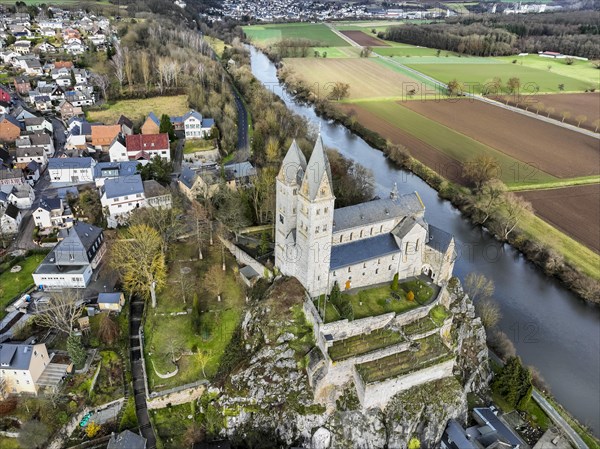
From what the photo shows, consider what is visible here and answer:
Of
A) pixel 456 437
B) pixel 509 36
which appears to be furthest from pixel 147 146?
pixel 509 36

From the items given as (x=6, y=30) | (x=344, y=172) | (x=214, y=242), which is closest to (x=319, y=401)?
(x=214, y=242)

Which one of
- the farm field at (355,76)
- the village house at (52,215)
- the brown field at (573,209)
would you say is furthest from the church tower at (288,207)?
the farm field at (355,76)

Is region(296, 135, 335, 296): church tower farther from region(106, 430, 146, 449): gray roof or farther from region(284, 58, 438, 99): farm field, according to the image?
region(284, 58, 438, 99): farm field

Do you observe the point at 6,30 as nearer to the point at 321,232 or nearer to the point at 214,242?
the point at 214,242

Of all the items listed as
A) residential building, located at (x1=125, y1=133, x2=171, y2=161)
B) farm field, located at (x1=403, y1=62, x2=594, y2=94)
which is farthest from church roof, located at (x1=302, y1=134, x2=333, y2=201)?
farm field, located at (x1=403, y1=62, x2=594, y2=94)

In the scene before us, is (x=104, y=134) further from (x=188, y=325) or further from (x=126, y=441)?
(x=126, y=441)

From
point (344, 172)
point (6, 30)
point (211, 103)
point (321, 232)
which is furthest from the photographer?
point (6, 30)
